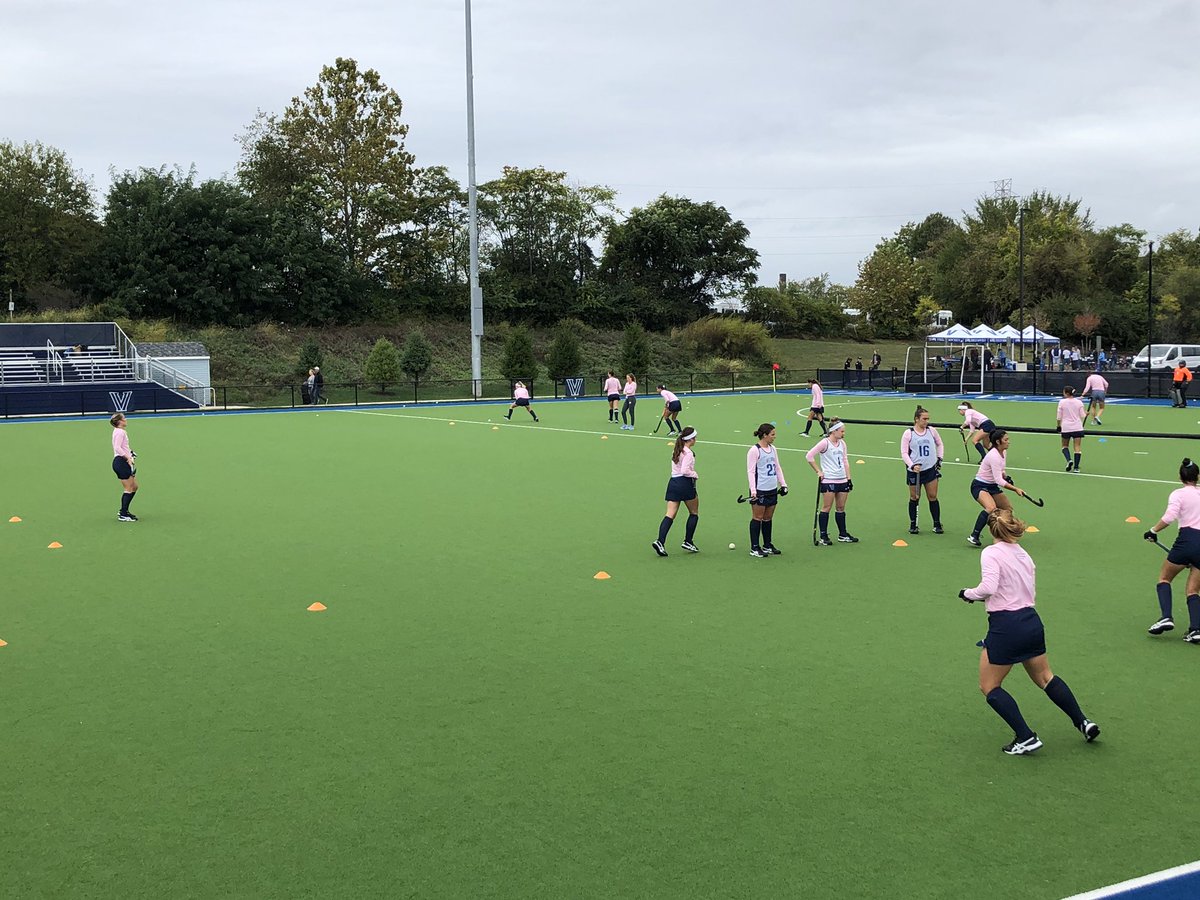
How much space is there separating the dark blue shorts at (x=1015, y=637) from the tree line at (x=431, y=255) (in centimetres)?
5173

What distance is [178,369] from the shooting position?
1868 inches

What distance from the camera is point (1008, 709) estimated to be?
611 centimetres

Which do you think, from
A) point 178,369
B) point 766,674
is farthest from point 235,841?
point 178,369

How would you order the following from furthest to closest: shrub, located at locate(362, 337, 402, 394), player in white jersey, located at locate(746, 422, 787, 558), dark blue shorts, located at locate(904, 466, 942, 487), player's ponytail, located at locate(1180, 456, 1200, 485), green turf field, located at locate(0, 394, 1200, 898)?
shrub, located at locate(362, 337, 402, 394)
dark blue shorts, located at locate(904, 466, 942, 487)
player in white jersey, located at locate(746, 422, 787, 558)
player's ponytail, located at locate(1180, 456, 1200, 485)
green turf field, located at locate(0, 394, 1200, 898)

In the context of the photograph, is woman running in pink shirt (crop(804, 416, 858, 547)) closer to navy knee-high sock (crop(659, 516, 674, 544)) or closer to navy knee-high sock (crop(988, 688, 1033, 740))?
navy knee-high sock (crop(659, 516, 674, 544))

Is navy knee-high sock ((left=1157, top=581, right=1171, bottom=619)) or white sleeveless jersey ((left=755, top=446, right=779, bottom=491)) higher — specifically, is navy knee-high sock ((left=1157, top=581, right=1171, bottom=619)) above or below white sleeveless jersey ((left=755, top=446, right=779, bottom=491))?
below

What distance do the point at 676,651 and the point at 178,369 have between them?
4395 centimetres

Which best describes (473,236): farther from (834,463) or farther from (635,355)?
(834,463)

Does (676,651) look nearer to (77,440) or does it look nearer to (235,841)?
(235,841)

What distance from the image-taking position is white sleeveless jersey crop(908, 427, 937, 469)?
1291cm

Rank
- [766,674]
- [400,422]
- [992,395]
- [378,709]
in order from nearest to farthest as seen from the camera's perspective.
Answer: [378,709], [766,674], [400,422], [992,395]

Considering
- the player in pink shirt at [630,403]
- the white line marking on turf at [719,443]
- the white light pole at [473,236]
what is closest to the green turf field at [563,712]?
the white line marking on turf at [719,443]

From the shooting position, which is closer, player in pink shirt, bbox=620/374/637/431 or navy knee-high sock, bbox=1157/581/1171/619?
navy knee-high sock, bbox=1157/581/1171/619

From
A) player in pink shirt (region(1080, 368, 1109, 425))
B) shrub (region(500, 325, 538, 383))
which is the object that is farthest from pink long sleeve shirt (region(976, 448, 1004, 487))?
shrub (region(500, 325, 538, 383))
